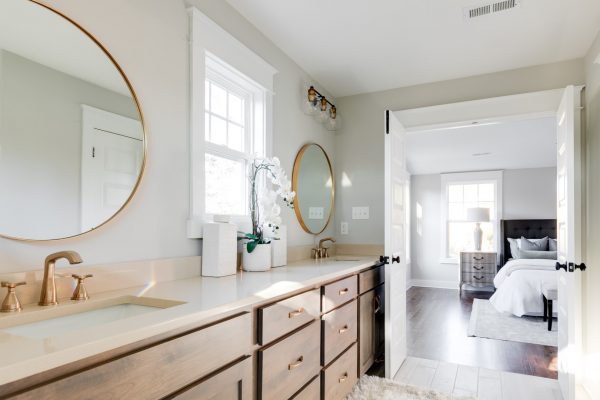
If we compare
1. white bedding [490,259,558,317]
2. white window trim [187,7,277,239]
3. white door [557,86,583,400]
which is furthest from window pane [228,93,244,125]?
white bedding [490,259,558,317]

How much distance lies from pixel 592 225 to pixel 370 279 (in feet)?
4.87

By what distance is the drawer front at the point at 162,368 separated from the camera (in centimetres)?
81

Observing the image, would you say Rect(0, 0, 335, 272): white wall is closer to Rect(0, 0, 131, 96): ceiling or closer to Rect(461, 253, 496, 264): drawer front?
Rect(0, 0, 131, 96): ceiling

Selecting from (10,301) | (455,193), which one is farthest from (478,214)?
(10,301)

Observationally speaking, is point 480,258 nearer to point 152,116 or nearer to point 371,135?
point 371,135

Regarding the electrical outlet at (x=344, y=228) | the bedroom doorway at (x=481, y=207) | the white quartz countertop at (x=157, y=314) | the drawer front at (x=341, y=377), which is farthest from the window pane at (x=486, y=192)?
the white quartz countertop at (x=157, y=314)

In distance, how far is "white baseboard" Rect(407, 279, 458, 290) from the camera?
23.9 ft

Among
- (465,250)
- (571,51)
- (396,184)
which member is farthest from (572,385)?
(465,250)

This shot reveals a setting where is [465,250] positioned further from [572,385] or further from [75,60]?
→ [75,60]

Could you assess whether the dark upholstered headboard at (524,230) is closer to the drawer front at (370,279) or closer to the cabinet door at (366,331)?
the drawer front at (370,279)

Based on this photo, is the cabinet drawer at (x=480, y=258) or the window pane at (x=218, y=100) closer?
the window pane at (x=218, y=100)

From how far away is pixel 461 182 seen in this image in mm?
7383

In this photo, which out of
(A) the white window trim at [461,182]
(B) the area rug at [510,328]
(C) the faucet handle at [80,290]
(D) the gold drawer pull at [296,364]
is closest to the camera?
(C) the faucet handle at [80,290]

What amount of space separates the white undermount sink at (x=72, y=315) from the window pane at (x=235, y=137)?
124 cm
